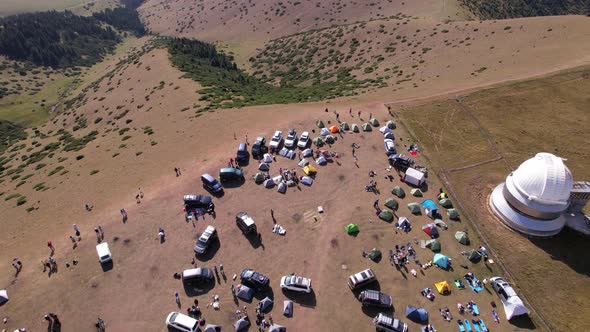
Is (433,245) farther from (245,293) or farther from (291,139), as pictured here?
(291,139)

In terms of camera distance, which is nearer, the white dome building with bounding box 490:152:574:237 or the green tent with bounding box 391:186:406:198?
the white dome building with bounding box 490:152:574:237

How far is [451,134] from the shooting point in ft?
211

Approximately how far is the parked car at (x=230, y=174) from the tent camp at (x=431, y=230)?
29.9 meters

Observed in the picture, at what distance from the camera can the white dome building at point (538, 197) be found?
41.8 meters

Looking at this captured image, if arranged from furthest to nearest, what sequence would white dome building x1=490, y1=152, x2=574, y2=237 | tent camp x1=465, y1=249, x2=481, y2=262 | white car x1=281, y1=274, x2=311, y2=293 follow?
tent camp x1=465, y1=249, x2=481, y2=262 → white dome building x1=490, y1=152, x2=574, y2=237 → white car x1=281, y1=274, x2=311, y2=293

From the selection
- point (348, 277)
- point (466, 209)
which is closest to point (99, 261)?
point (348, 277)

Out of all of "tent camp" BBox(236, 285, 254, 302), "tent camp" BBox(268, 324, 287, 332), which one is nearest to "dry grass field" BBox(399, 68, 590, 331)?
"tent camp" BBox(268, 324, 287, 332)

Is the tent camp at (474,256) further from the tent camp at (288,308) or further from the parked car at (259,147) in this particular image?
the parked car at (259,147)

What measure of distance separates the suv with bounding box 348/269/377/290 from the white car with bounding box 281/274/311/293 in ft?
17.3

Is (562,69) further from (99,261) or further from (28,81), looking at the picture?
(28,81)

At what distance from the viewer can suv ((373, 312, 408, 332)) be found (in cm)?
3553

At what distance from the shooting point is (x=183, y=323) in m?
36.1

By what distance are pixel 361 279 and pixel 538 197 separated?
1013 inches

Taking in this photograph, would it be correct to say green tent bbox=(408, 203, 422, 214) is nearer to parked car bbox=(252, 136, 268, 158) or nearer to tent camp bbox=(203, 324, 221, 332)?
parked car bbox=(252, 136, 268, 158)
